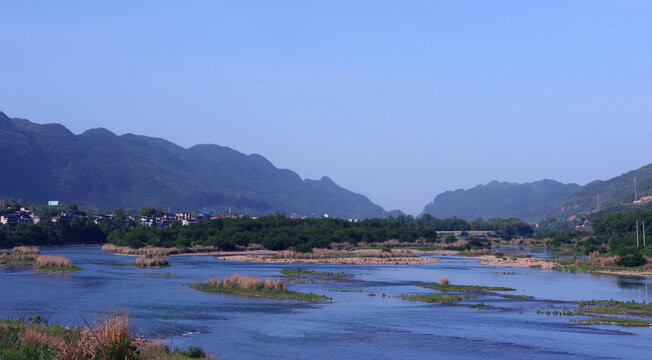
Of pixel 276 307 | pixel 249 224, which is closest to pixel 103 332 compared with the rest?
pixel 276 307

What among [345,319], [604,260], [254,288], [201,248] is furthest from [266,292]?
[201,248]

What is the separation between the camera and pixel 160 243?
409ft

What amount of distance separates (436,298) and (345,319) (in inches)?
507

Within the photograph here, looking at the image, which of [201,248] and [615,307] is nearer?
[615,307]

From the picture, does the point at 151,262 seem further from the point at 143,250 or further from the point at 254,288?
the point at 254,288

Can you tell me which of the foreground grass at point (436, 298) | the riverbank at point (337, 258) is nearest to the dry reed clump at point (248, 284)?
the foreground grass at point (436, 298)

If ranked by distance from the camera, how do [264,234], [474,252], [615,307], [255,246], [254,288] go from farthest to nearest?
[264,234] → [255,246] → [474,252] → [254,288] → [615,307]

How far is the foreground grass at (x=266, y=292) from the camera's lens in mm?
50125

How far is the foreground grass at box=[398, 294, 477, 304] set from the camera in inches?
1977

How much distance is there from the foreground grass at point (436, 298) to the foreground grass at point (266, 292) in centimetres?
666

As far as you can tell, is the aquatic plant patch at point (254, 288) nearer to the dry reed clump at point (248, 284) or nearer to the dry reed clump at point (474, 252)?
the dry reed clump at point (248, 284)

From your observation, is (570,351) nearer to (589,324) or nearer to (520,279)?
(589,324)

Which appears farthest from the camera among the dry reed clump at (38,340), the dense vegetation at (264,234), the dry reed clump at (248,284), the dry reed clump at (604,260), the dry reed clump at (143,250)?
the dense vegetation at (264,234)

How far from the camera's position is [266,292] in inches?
2058
